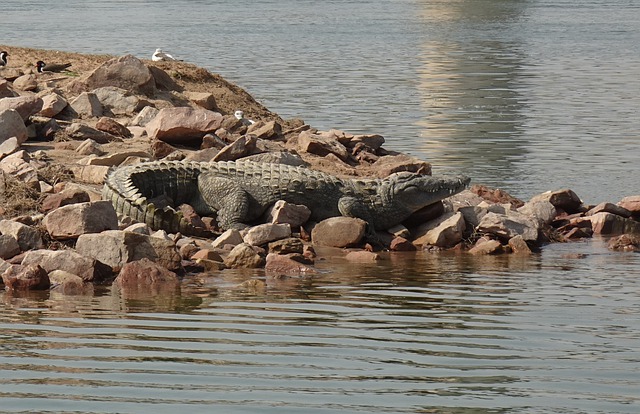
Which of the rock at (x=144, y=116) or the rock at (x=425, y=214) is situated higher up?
the rock at (x=144, y=116)

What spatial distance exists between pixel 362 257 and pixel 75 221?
2455 mm

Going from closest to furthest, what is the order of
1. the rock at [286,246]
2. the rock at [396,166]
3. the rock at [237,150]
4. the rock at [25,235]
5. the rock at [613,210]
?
the rock at [25,235]
the rock at [286,246]
the rock at [613,210]
the rock at [237,150]
the rock at [396,166]

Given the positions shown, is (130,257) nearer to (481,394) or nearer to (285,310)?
(285,310)

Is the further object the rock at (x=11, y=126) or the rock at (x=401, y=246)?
the rock at (x=11, y=126)

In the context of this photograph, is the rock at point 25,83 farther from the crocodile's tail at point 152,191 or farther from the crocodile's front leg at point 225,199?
the crocodile's front leg at point 225,199

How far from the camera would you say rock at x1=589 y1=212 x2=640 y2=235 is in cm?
1260

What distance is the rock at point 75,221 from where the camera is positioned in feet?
32.4

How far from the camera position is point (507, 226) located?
1180cm

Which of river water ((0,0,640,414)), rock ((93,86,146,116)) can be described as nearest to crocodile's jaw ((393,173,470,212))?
river water ((0,0,640,414))

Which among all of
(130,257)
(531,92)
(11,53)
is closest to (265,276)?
(130,257)

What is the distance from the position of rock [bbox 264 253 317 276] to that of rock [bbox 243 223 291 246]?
688 mm

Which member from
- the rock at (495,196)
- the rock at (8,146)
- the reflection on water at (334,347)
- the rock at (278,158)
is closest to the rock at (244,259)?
the reflection on water at (334,347)

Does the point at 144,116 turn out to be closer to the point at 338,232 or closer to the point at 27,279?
the point at 338,232

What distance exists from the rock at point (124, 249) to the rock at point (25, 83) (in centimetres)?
721
